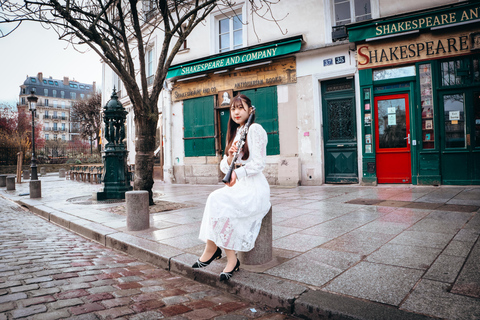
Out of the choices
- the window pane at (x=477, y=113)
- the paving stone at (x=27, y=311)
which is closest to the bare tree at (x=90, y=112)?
the window pane at (x=477, y=113)

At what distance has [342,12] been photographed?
1038 cm

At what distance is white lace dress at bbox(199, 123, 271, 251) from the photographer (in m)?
3.03

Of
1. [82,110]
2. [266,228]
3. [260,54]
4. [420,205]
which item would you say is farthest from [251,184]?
[82,110]

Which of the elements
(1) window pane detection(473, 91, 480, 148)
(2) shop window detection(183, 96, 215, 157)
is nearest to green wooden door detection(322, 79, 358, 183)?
(1) window pane detection(473, 91, 480, 148)

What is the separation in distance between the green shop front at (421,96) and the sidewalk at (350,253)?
2.18m

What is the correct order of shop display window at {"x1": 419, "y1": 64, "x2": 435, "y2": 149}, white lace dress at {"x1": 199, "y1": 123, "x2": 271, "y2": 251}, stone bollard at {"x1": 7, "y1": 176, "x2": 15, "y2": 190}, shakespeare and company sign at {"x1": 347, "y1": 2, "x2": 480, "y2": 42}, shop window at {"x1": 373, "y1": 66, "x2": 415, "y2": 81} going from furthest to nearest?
1. stone bollard at {"x1": 7, "y1": 176, "x2": 15, "y2": 190}
2. shop window at {"x1": 373, "y1": 66, "x2": 415, "y2": 81}
3. shop display window at {"x1": 419, "y1": 64, "x2": 435, "y2": 149}
4. shakespeare and company sign at {"x1": 347, "y1": 2, "x2": 480, "y2": 42}
5. white lace dress at {"x1": 199, "y1": 123, "x2": 271, "y2": 251}

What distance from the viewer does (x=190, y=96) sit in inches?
539

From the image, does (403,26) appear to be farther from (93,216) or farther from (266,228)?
(93,216)

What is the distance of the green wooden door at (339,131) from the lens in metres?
10.3

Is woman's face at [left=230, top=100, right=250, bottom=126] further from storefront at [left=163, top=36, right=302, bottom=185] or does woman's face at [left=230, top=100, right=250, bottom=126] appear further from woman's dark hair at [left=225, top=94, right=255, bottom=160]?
storefront at [left=163, top=36, right=302, bottom=185]

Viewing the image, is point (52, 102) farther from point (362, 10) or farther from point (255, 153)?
point (255, 153)

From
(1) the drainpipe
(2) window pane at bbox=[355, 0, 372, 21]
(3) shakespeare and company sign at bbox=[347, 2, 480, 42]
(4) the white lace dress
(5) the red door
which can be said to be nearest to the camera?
(4) the white lace dress

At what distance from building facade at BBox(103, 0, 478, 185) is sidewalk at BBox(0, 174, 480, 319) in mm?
3515

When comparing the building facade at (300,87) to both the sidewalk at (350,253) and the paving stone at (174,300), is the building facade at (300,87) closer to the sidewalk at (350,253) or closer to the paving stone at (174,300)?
the sidewalk at (350,253)
